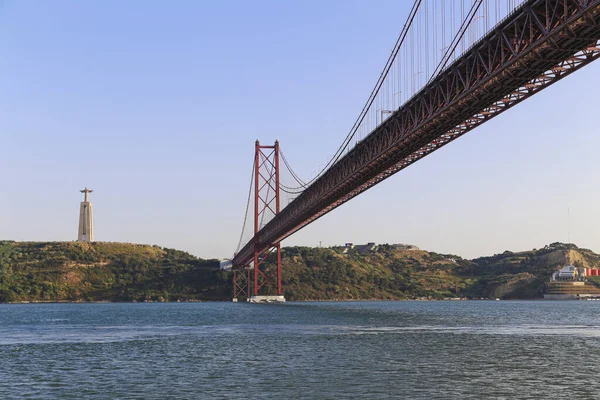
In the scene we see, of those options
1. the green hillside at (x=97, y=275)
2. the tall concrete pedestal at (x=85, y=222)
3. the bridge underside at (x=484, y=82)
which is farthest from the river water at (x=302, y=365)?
the tall concrete pedestal at (x=85, y=222)

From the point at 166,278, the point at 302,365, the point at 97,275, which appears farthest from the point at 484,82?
the point at 97,275

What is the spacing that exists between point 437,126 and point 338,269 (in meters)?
134

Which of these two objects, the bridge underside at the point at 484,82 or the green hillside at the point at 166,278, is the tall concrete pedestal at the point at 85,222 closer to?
the green hillside at the point at 166,278

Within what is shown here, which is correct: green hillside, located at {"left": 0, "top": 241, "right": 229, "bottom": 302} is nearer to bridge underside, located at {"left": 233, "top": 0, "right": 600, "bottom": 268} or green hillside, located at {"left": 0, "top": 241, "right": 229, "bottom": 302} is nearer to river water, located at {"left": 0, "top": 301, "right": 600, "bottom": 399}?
bridge underside, located at {"left": 233, "top": 0, "right": 600, "bottom": 268}

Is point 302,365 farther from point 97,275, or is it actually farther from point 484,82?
point 97,275

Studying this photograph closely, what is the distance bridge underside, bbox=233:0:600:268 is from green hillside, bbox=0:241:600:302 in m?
95.0

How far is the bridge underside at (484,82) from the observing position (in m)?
27.1

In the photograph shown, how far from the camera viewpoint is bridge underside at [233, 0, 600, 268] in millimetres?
27094

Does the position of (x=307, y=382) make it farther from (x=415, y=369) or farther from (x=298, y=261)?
(x=298, y=261)

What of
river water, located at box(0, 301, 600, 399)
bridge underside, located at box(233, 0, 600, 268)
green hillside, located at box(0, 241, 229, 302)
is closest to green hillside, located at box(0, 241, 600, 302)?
green hillside, located at box(0, 241, 229, 302)

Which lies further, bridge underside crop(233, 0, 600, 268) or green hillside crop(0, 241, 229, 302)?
green hillside crop(0, 241, 229, 302)

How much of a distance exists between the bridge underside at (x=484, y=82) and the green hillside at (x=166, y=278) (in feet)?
312

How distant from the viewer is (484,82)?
33781mm

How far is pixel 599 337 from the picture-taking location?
4628cm
